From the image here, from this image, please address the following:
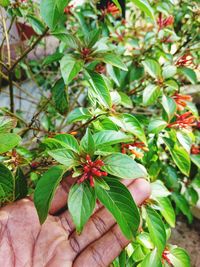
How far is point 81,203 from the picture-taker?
0.75 metres

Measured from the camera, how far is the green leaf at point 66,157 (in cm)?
75

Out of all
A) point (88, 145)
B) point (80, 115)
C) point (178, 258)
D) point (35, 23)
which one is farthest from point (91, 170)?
point (35, 23)

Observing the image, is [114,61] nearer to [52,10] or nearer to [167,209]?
[52,10]

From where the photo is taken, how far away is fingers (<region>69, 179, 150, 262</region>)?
100 centimetres

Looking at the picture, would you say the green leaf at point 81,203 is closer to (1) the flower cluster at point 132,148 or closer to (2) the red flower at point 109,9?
(1) the flower cluster at point 132,148

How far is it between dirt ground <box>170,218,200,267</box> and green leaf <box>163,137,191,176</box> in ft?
2.65

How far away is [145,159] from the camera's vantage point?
47.8 inches

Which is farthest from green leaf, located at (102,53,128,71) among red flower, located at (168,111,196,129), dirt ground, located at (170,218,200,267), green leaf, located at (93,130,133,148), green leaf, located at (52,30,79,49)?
dirt ground, located at (170,218,200,267)

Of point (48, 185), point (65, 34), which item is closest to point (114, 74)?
point (65, 34)

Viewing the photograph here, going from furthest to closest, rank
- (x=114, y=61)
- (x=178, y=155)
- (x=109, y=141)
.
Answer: (x=178, y=155) < (x=114, y=61) < (x=109, y=141)

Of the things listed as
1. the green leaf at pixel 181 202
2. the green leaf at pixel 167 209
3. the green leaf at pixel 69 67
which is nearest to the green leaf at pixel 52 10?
the green leaf at pixel 69 67

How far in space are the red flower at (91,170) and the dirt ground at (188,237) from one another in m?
1.16

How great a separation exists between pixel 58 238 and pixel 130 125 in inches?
17.4

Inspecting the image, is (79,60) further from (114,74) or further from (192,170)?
(192,170)
